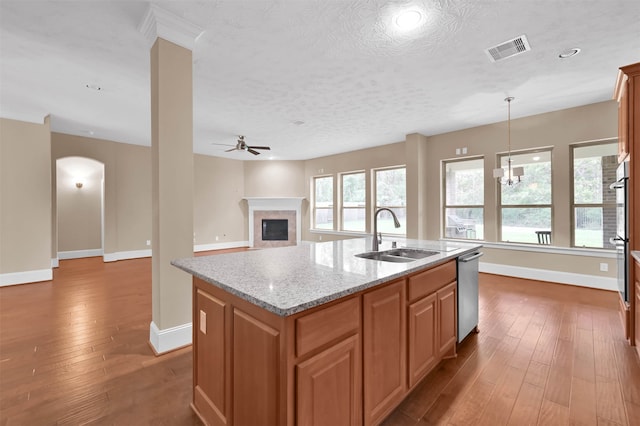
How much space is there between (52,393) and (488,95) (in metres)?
5.77

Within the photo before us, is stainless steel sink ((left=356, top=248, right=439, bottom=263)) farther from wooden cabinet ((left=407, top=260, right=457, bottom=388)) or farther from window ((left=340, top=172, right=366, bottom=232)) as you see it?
window ((left=340, top=172, right=366, bottom=232))

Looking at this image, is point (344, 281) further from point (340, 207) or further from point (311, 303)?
point (340, 207)

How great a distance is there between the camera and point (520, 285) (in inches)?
182

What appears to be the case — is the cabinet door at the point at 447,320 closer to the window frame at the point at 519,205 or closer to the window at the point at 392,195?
the window frame at the point at 519,205

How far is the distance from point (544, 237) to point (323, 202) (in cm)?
574

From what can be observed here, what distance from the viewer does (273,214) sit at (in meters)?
9.39

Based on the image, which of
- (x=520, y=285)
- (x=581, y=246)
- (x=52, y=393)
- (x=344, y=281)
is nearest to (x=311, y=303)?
(x=344, y=281)

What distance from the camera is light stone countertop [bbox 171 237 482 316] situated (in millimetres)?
1172

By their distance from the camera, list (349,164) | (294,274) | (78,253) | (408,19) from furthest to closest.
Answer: (349,164), (78,253), (408,19), (294,274)

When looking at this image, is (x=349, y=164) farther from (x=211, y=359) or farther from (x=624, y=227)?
(x=211, y=359)

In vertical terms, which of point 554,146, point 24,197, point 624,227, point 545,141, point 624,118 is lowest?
point 624,227

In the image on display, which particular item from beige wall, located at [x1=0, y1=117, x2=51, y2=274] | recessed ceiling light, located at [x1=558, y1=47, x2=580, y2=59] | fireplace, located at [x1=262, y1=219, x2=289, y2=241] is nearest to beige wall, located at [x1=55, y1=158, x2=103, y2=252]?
beige wall, located at [x1=0, y1=117, x2=51, y2=274]

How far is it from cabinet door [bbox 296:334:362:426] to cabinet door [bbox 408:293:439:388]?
56 cm

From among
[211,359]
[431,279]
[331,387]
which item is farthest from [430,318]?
[211,359]
